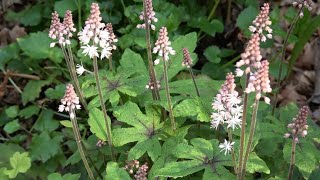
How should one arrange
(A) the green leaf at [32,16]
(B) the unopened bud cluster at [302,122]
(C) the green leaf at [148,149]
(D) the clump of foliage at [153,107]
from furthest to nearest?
1. (A) the green leaf at [32,16]
2. (C) the green leaf at [148,149]
3. (D) the clump of foliage at [153,107]
4. (B) the unopened bud cluster at [302,122]

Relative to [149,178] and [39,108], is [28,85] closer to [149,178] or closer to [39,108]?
[39,108]

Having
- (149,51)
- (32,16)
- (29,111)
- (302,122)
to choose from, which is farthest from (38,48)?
(302,122)

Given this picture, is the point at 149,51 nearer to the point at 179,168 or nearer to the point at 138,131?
the point at 138,131

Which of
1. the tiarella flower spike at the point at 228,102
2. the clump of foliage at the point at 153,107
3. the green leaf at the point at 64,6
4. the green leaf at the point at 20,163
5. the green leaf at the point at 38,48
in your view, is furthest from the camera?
the green leaf at the point at 64,6

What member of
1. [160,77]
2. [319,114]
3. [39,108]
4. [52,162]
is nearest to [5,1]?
[39,108]

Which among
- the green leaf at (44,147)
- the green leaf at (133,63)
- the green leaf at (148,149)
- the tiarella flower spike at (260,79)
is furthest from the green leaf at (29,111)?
the tiarella flower spike at (260,79)

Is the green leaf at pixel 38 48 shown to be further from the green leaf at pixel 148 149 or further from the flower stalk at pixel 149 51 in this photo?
the green leaf at pixel 148 149
